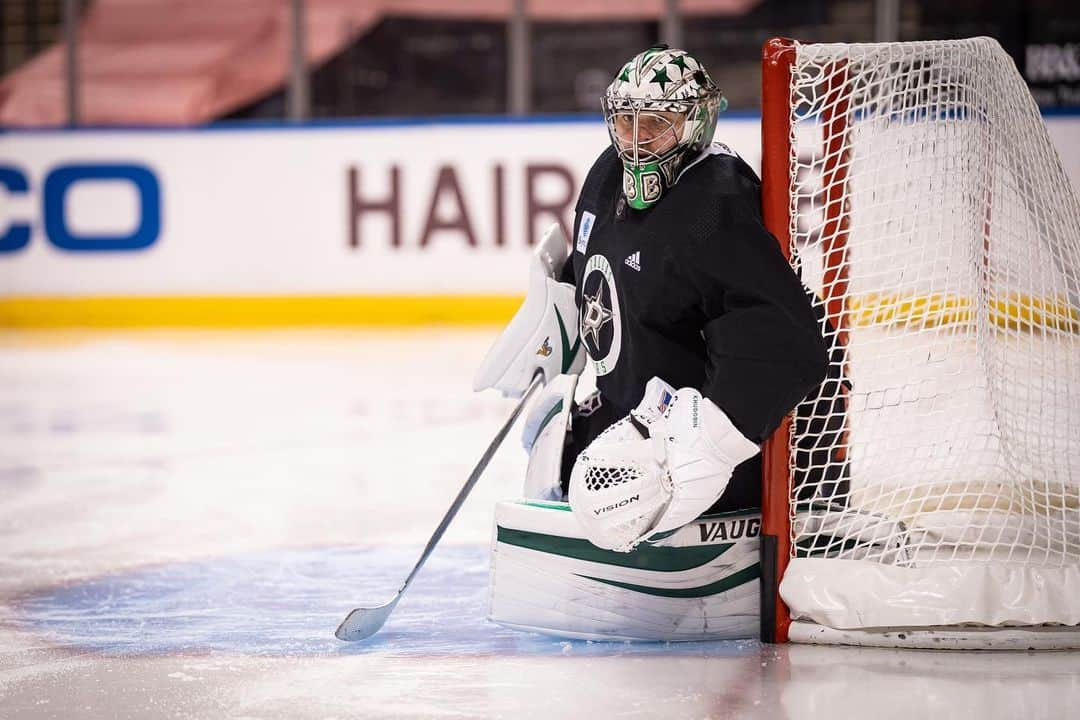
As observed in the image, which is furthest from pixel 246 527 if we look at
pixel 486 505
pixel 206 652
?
pixel 206 652

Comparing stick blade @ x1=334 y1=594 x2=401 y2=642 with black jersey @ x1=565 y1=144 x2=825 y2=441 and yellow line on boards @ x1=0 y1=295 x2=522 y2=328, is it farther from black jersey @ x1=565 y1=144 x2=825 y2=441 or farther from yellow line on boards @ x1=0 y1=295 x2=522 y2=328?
yellow line on boards @ x1=0 y1=295 x2=522 y2=328

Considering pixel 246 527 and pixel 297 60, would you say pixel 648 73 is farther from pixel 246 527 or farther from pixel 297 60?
pixel 297 60

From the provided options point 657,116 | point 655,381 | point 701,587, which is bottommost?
point 701,587

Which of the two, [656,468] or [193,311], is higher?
[656,468]

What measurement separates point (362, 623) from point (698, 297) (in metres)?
0.71

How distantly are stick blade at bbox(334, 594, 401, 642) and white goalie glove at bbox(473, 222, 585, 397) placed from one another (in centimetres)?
42

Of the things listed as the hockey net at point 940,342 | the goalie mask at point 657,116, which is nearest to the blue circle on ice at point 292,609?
the hockey net at point 940,342

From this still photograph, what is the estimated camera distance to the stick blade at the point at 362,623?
216cm

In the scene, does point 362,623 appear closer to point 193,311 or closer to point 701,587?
point 701,587

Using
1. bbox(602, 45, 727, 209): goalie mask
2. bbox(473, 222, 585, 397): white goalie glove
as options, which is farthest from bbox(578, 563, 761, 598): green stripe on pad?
bbox(602, 45, 727, 209): goalie mask

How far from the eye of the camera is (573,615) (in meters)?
2.15

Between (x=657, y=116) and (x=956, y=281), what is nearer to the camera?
(x=657, y=116)

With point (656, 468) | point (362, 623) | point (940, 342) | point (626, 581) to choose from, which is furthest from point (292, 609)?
point (940, 342)

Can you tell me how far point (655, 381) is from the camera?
6.67 feet
